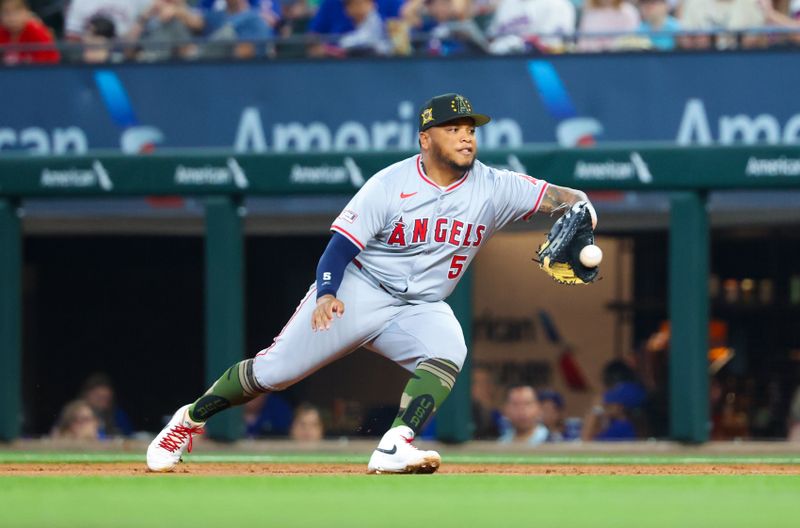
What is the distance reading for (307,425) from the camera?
10.7 metres

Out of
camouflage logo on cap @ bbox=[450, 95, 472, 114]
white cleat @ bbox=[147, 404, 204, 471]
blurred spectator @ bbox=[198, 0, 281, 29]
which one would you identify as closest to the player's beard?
camouflage logo on cap @ bbox=[450, 95, 472, 114]

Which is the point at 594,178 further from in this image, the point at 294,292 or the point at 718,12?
the point at 294,292

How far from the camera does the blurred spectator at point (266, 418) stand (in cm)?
1077

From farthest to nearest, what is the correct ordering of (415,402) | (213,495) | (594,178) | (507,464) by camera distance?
(594,178) → (507,464) → (415,402) → (213,495)

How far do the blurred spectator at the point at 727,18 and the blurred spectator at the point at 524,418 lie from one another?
2.63m

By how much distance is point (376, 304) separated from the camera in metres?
6.99

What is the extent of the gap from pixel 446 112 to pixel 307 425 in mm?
4235

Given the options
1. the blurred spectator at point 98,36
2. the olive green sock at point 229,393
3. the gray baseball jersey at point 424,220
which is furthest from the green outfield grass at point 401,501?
the blurred spectator at point 98,36

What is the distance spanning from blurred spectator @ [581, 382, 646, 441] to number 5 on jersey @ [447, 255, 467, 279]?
11.7 ft

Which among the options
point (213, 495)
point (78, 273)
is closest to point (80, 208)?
point (78, 273)

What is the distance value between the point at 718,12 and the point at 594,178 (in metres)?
1.50

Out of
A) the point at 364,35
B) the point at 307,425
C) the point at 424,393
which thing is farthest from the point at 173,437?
the point at 364,35

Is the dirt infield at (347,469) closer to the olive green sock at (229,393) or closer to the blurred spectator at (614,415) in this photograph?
the olive green sock at (229,393)

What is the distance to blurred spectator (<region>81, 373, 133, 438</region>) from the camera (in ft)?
35.9
